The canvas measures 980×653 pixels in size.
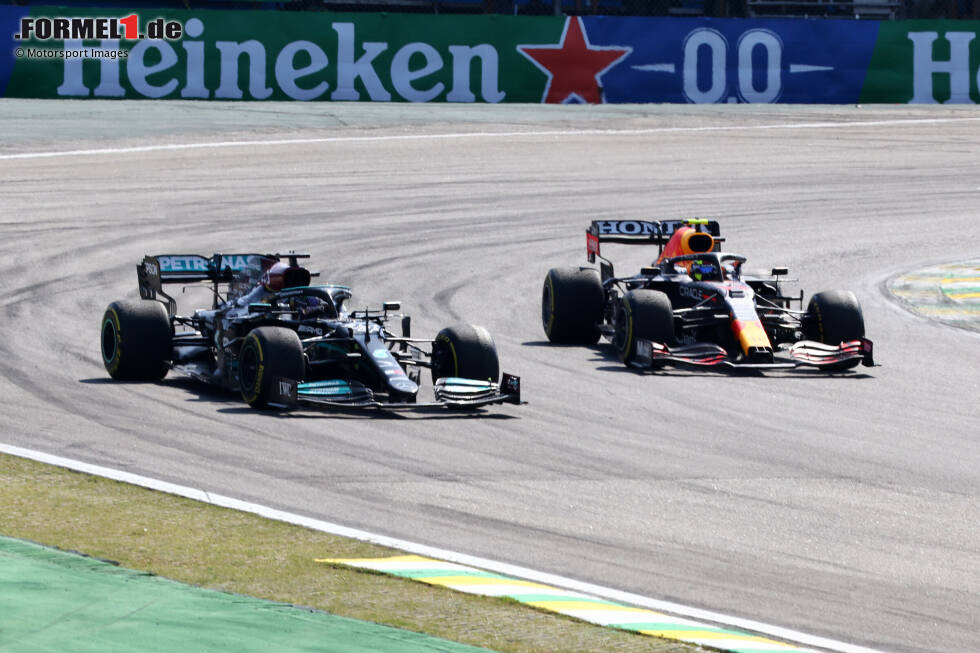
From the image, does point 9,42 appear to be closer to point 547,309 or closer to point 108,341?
point 547,309

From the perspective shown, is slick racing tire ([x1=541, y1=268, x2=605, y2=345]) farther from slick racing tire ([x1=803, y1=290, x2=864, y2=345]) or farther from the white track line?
the white track line

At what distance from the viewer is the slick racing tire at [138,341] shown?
15.1 metres

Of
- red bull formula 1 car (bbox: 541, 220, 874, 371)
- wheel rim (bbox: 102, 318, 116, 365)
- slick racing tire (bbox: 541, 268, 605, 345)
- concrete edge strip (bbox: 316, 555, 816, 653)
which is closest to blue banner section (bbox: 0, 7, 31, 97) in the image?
red bull formula 1 car (bbox: 541, 220, 874, 371)

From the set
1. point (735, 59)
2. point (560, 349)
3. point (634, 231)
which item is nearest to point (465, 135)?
point (735, 59)

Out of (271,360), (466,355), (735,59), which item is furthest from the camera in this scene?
(735,59)

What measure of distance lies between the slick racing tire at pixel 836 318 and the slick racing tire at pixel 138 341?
22.7 feet

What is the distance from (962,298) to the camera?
21.7 metres

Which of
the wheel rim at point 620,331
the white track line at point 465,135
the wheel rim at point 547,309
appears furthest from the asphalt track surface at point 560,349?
the wheel rim at point 547,309

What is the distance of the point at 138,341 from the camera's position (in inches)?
595

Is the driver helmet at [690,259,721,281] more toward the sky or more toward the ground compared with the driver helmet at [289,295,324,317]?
more toward the sky

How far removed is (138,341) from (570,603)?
7754 millimetres

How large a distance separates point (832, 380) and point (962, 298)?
6085 mm

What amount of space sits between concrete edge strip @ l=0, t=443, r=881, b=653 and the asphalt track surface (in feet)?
0.52

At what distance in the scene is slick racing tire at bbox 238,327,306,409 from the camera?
1368 centimetres
